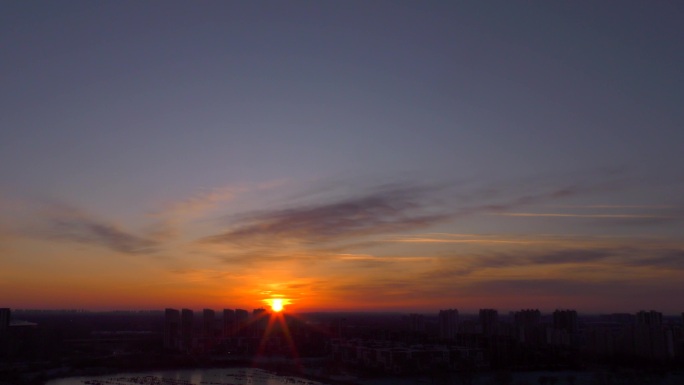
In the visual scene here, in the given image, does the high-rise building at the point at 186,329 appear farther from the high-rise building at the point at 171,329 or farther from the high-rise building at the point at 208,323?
the high-rise building at the point at 208,323

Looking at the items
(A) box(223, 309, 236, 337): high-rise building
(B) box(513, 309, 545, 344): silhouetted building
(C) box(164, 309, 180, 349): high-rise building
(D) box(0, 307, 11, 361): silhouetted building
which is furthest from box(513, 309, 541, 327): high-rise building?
(D) box(0, 307, 11, 361): silhouetted building

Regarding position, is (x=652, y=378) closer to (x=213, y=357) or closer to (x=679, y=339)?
(x=679, y=339)

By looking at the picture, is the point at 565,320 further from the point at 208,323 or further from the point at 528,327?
the point at 208,323

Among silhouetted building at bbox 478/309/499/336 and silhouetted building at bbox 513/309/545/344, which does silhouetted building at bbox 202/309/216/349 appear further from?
silhouetted building at bbox 513/309/545/344

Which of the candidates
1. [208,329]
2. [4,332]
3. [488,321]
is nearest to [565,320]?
[488,321]

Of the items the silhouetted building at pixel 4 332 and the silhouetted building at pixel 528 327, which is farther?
the silhouetted building at pixel 528 327

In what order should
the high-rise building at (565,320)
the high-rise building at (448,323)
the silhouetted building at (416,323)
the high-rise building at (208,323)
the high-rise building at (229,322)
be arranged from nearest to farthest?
the high-rise building at (448,323) → the high-rise building at (565,320) → the high-rise building at (208,323) → the high-rise building at (229,322) → the silhouetted building at (416,323)

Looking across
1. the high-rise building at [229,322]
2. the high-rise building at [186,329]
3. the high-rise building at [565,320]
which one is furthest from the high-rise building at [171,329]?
the high-rise building at [565,320]

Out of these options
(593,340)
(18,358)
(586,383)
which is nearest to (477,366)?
(586,383)
